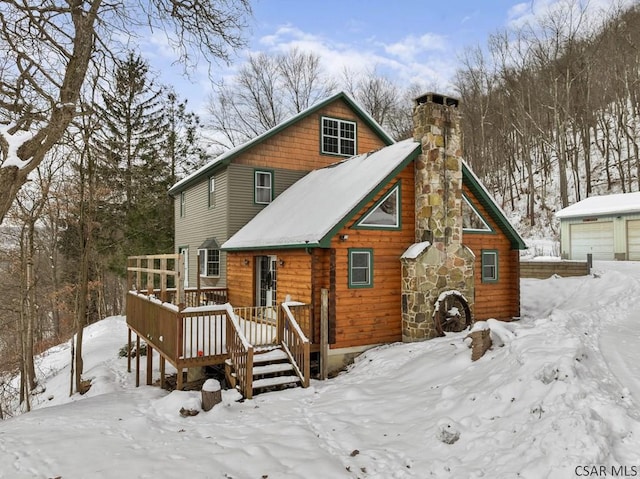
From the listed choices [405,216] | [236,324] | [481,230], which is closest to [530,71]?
[481,230]

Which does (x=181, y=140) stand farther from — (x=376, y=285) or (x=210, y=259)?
(x=376, y=285)

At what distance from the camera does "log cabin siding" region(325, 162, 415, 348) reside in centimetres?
1073

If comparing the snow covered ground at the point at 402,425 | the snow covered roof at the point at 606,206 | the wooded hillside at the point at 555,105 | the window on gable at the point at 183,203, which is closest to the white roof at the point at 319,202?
the snow covered ground at the point at 402,425

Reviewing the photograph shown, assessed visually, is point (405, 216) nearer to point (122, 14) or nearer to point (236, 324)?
point (236, 324)

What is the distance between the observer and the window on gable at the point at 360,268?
10906 mm

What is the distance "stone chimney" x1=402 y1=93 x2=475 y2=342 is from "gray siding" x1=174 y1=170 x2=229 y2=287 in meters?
7.08

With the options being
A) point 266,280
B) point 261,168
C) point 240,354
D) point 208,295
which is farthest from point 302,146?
point 240,354

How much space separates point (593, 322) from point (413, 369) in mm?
5883

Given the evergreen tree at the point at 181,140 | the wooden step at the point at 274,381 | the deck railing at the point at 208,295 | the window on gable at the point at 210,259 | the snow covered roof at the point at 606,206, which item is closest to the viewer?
the wooden step at the point at 274,381

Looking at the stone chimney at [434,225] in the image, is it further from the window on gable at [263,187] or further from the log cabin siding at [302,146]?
the window on gable at [263,187]

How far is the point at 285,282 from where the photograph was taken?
11898 millimetres

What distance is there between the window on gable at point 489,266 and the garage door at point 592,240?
13358 mm

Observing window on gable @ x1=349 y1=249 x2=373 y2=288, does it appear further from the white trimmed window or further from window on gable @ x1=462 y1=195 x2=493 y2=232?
the white trimmed window

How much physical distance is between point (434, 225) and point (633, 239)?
16.5 m
